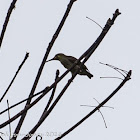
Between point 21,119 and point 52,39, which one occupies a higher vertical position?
point 52,39

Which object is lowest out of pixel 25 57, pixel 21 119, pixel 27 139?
pixel 27 139

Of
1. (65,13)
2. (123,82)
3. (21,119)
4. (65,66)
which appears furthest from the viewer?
(65,66)

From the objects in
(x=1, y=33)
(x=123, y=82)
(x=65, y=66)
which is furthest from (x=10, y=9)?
(x=65, y=66)

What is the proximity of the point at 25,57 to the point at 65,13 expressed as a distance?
45 cm

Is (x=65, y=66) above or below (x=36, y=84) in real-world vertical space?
above

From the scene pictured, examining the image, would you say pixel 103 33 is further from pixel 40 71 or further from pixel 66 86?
pixel 40 71

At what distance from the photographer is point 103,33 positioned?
2.02m

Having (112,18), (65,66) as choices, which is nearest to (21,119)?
(112,18)

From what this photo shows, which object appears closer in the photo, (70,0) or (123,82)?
(123,82)

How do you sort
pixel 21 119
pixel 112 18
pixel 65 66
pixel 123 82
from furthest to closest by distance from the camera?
1. pixel 65 66
2. pixel 21 119
3. pixel 123 82
4. pixel 112 18

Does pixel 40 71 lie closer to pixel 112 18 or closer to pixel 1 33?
pixel 1 33

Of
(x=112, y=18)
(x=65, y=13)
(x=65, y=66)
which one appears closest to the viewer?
(x=112, y=18)

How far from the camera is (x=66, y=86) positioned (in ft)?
7.14

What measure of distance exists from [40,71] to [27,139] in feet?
1.53
